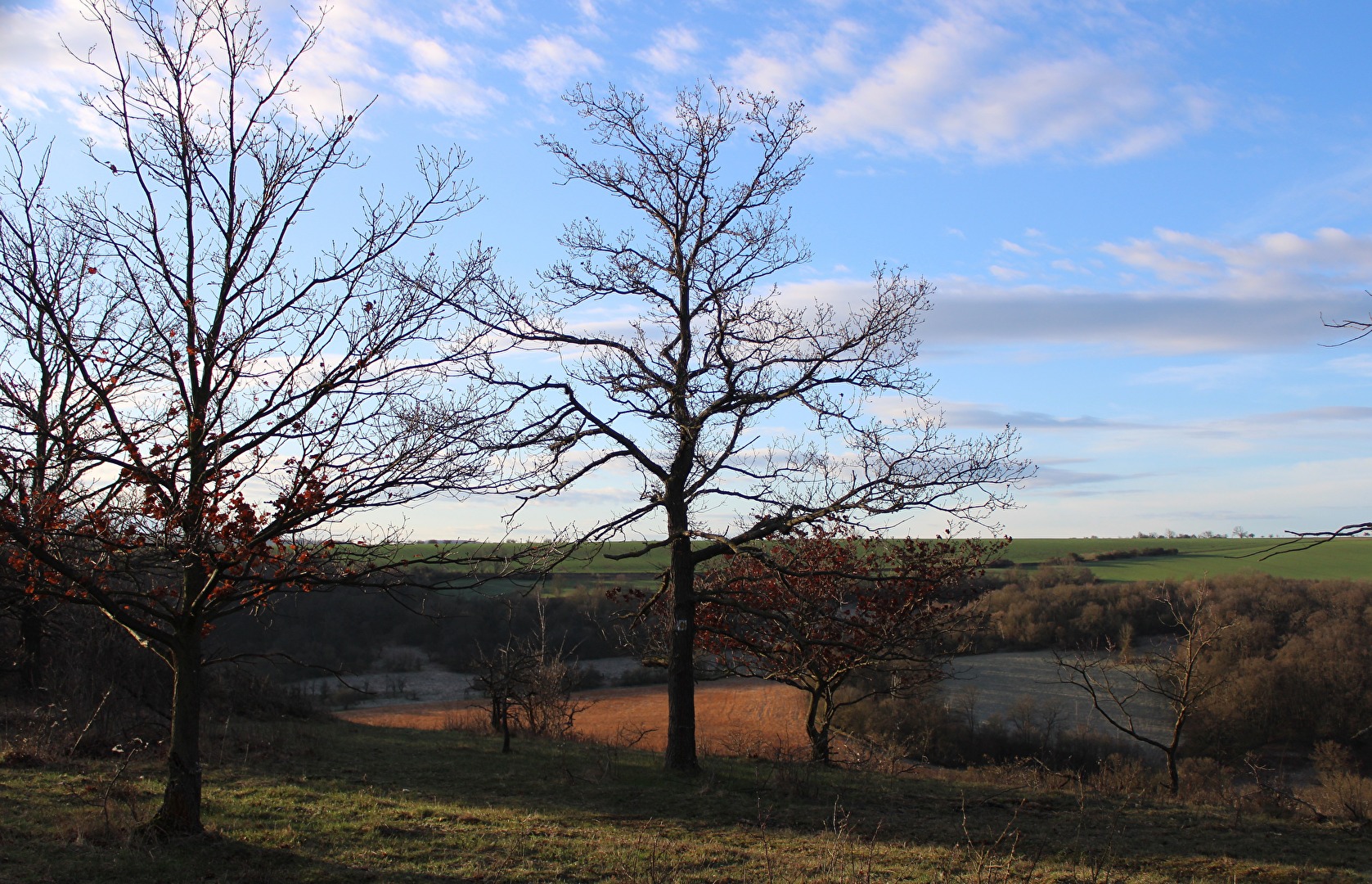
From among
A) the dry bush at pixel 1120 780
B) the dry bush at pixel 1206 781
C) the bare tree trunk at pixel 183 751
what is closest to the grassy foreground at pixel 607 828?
the bare tree trunk at pixel 183 751

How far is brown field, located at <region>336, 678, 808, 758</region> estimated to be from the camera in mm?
20820

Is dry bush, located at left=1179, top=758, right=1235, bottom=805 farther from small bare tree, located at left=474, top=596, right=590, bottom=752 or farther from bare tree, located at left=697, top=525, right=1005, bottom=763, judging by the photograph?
small bare tree, located at left=474, top=596, right=590, bottom=752

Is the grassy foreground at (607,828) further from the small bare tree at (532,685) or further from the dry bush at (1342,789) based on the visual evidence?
the small bare tree at (532,685)

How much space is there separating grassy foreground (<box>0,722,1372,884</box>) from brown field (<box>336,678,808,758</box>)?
5975mm

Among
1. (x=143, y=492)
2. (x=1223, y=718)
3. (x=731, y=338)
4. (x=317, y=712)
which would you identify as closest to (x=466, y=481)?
(x=143, y=492)

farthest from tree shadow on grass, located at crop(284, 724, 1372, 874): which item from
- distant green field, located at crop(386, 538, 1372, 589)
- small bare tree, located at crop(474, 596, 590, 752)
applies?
distant green field, located at crop(386, 538, 1372, 589)

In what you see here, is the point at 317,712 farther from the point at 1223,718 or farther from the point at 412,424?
the point at 1223,718

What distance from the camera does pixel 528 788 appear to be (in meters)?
10.6

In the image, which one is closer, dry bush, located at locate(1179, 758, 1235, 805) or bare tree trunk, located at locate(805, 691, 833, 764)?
bare tree trunk, located at locate(805, 691, 833, 764)

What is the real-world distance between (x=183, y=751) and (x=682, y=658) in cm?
603

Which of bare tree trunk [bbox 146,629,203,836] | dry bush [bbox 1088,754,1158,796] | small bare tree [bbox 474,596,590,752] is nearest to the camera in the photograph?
bare tree trunk [bbox 146,629,203,836]

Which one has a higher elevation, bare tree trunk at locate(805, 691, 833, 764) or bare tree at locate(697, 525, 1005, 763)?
bare tree at locate(697, 525, 1005, 763)

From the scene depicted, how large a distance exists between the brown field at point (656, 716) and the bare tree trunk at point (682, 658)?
5.31 m

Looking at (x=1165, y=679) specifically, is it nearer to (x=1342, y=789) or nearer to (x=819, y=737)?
(x=1342, y=789)
